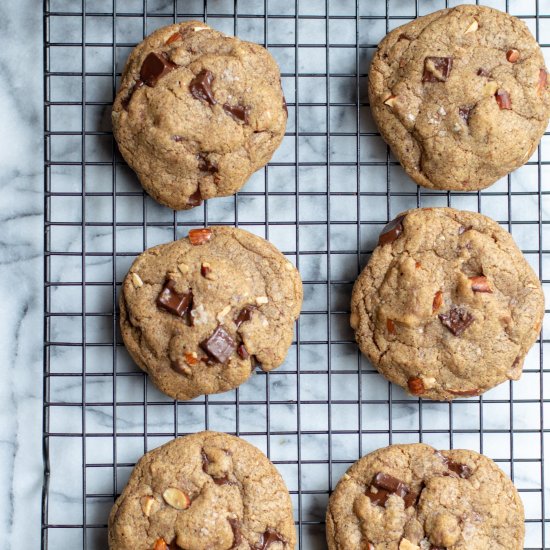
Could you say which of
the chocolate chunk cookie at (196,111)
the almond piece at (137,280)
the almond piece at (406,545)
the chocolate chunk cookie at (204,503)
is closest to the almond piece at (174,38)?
the chocolate chunk cookie at (196,111)

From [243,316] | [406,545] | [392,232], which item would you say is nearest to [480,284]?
[392,232]

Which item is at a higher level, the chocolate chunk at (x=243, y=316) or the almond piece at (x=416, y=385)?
the chocolate chunk at (x=243, y=316)

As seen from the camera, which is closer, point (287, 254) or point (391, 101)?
point (391, 101)

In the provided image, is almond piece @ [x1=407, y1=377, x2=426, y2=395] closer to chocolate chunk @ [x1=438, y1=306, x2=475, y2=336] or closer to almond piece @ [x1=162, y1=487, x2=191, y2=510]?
chocolate chunk @ [x1=438, y1=306, x2=475, y2=336]

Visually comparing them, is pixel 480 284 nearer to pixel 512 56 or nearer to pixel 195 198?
pixel 512 56

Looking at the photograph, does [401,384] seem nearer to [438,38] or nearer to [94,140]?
[438,38]

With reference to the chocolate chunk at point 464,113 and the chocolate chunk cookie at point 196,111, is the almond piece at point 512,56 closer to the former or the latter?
the chocolate chunk at point 464,113

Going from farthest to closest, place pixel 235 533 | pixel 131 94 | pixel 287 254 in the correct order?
pixel 287 254 → pixel 131 94 → pixel 235 533
